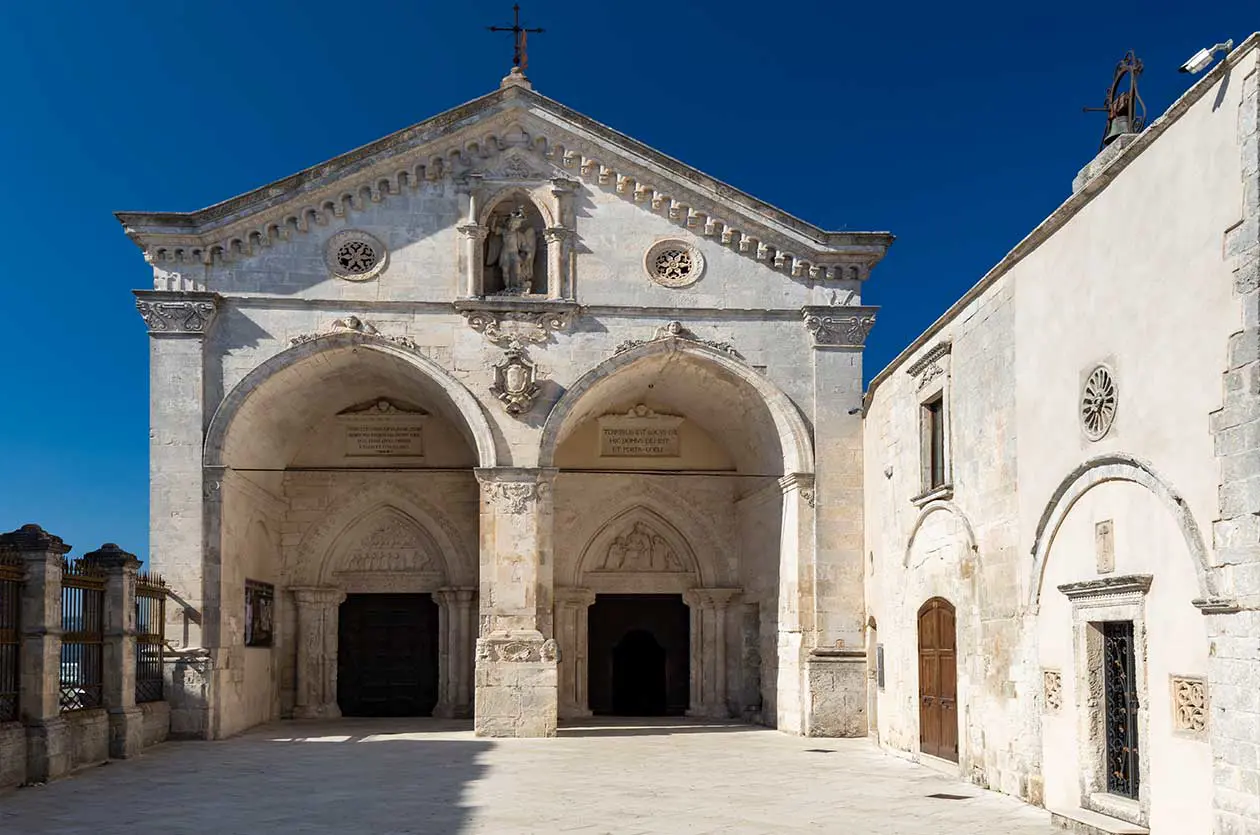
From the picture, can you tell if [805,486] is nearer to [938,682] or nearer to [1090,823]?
[938,682]

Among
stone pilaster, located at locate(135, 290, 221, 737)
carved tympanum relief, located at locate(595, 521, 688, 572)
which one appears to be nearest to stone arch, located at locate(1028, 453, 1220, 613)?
carved tympanum relief, located at locate(595, 521, 688, 572)

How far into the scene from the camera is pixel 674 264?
68.3 ft

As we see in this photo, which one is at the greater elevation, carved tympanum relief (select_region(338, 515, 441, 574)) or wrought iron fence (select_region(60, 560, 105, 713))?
carved tympanum relief (select_region(338, 515, 441, 574))

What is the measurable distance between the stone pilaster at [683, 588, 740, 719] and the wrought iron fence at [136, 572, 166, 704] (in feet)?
30.2

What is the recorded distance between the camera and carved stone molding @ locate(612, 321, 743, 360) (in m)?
20.5

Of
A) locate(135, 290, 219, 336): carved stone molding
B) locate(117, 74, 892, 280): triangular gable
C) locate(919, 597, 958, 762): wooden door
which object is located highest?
locate(117, 74, 892, 280): triangular gable

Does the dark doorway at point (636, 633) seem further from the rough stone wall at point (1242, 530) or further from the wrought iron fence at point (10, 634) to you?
the rough stone wall at point (1242, 530)

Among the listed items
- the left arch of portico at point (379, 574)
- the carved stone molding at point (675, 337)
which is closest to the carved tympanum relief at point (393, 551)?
the left arch of portico at point (379, 574)

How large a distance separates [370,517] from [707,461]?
6247 mm

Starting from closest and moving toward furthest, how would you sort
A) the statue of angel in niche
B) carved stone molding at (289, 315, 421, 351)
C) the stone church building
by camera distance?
the stone church building
carved stone molding at (289, 315, 421, 351)
the statue of angel in niche

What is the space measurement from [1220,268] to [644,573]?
16270 mm

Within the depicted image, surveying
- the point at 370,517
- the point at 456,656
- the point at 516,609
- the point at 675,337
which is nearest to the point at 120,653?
the point at 516,609

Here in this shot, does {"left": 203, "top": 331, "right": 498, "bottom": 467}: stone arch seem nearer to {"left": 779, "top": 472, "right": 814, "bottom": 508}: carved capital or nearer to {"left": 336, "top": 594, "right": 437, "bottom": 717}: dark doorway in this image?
{"left": 779, "top": 472, "right": 814, "bottom": 508}: carved capital

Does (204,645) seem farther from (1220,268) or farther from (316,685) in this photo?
(1220,268)
